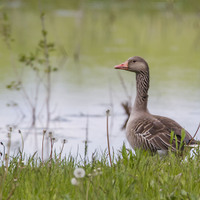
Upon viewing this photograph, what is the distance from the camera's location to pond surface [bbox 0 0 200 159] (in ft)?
25.0

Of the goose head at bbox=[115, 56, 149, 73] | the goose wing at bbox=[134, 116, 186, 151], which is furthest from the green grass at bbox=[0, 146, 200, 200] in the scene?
the goose head at bbox=[115, 56, 149, 73]

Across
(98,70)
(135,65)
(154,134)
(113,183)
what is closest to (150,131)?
(154,134)

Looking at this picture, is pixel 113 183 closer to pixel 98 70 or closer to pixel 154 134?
pixel 154 134

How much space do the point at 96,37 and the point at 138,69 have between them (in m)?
10.6

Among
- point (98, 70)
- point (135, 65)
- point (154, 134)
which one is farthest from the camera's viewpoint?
point (98, 70)

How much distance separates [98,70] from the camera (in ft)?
38.8

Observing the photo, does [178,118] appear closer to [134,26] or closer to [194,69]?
[194,69]

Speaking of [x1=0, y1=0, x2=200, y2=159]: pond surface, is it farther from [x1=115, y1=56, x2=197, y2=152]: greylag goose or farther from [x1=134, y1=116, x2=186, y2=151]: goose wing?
[x1=134, y1=116, x2=186, y2=151]: goose wing

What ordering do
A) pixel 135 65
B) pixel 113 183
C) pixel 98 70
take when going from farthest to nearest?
pixel 98 70, pixel 135 65, pixel 113 183

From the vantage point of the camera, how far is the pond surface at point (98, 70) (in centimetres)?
761

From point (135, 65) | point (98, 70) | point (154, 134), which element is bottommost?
point (154, 134)

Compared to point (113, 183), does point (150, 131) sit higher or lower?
higher

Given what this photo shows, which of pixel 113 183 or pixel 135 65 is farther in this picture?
pixel 135 65

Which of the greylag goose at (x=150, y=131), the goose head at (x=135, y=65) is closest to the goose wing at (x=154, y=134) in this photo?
the greylag goose at (x=150, y=131)
